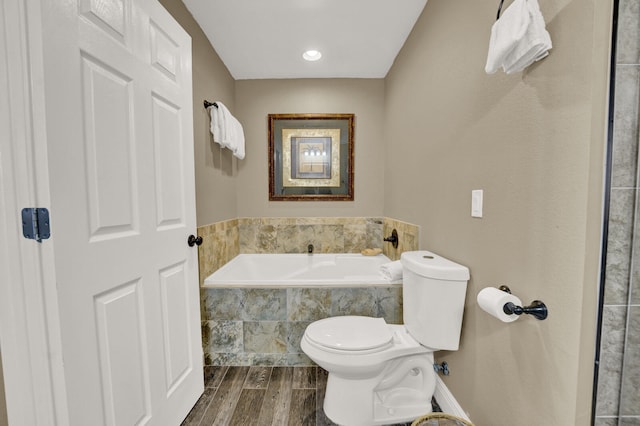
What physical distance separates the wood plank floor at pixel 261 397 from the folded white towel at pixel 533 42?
1.80 metres

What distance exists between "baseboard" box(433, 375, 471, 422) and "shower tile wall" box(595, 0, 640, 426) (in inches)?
27.7

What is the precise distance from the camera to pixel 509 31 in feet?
2.57

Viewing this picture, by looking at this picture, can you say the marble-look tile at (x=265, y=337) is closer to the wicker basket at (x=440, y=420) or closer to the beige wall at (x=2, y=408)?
the wicker basket at (x=440, y=420)

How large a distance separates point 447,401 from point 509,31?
1.68 meters

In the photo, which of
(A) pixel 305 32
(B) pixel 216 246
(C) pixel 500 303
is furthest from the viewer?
(B) pixel 216 246

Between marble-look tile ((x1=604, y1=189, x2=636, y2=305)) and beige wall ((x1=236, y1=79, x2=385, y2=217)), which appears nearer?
marble-look tile ((x1=604, y1=189, x2=636, y2=305))

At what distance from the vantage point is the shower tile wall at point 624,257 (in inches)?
25.5

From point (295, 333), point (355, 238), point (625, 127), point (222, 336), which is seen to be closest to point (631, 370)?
point (625, 127)

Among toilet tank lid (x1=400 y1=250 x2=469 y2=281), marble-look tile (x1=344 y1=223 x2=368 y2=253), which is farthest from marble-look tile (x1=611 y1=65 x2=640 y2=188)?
marble-look tile (x1=344 y1=223 x2=368 y2=253)

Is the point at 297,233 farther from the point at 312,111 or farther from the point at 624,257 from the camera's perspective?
the point at 624,257

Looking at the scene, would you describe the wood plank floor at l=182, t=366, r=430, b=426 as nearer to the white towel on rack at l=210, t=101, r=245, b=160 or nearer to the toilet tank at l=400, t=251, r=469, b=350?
the toilet tank at l=400, t=251, r=469, b=350

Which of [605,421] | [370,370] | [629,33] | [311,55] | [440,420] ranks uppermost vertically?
[311,55]

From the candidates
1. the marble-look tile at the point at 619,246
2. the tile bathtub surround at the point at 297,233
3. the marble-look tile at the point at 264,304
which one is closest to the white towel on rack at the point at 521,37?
the marble-look tile at the point at 619,246

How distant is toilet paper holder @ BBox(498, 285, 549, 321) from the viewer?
2.62 ft
